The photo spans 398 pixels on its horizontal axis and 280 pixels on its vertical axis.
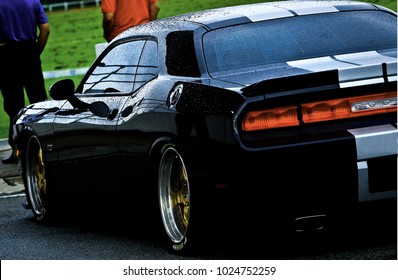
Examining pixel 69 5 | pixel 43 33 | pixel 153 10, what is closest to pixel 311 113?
pixel 153 10

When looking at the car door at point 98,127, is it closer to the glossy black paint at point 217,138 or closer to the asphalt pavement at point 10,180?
the glossy black paint at point 217,138

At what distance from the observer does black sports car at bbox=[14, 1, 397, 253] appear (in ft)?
20.3

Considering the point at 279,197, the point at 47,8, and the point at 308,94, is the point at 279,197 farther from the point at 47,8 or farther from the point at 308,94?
the point at 47,8

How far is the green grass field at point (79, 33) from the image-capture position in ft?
117

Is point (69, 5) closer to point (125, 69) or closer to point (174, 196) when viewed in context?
point (125, 69)

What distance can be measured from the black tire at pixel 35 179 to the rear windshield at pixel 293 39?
2.56 metres

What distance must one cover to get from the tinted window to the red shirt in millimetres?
4042

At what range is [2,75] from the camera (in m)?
13.2

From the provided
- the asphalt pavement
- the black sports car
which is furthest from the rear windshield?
the asphalt pavement

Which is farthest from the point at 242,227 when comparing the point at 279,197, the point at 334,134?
the point at 334,134

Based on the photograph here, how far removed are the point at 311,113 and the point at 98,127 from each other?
2048mm

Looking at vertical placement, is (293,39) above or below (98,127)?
above

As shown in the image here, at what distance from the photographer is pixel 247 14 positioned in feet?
24.4

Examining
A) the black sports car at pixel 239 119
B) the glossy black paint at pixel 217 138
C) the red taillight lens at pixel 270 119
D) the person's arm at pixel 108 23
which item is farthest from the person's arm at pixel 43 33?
the red taillight lens at pixel 270 119
